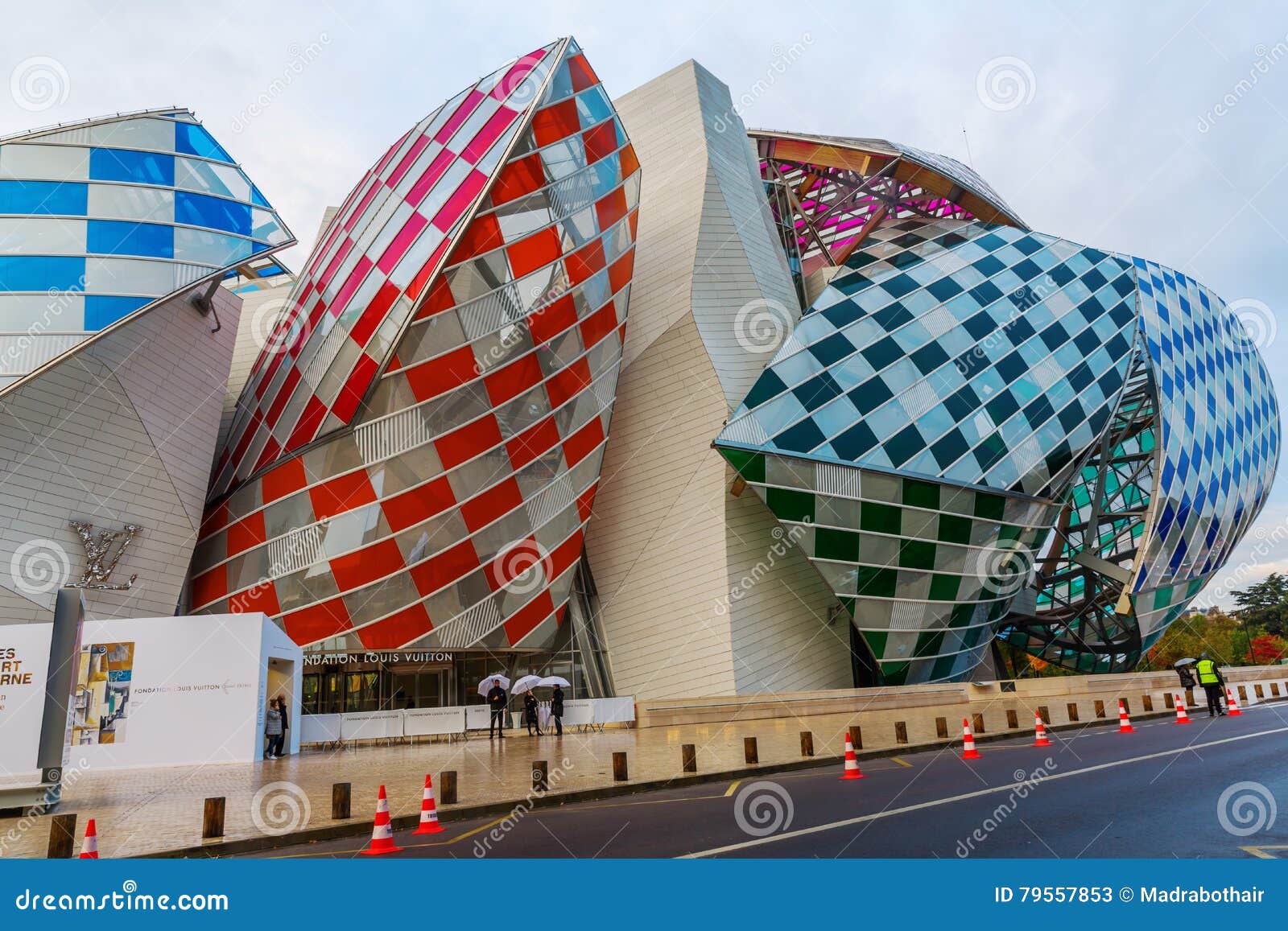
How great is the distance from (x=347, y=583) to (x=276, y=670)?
5.10m

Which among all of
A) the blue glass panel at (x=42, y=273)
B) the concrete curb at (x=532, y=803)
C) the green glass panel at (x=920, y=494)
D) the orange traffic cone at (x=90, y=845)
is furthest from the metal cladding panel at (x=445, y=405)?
the orange traffic cone at (x=90, y=845)

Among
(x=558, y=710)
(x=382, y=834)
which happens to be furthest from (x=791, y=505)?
(x=382, y=834)

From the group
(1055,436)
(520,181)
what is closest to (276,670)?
(520,181)

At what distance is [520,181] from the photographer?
1031 inches

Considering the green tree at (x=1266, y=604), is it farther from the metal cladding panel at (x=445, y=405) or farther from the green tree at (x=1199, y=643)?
the metal cladding panel at (x=445, y=405)

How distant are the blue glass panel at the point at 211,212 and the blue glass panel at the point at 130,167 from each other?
63 centimetres

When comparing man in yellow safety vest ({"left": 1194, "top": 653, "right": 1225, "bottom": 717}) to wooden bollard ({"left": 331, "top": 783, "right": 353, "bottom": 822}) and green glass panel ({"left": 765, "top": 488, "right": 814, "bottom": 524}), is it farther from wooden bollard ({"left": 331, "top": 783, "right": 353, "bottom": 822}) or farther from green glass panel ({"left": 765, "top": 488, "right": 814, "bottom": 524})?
wooden bollard ({"left": 331, "top": 783, "right": 353, "bottom": 822})

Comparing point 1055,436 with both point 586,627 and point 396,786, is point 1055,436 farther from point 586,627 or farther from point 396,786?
point 396,786

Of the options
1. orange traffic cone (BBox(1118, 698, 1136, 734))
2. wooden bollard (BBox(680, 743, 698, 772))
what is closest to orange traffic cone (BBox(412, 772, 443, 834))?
wooden bollard (BBox(680, 743, 698, 772))

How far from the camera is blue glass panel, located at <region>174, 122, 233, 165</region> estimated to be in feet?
79.5

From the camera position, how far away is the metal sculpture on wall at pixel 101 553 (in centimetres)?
2336

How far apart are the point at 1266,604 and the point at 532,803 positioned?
106 meters

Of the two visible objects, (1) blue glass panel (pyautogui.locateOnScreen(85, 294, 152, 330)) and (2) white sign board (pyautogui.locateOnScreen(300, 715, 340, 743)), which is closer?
(1) blue glass panel (pyautogui.locateOnScreen(85, 294, 152, 330))

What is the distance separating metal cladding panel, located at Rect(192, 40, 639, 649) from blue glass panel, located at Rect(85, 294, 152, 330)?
583cm
